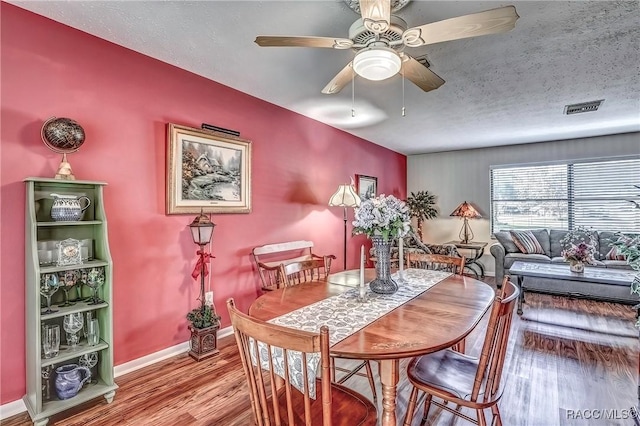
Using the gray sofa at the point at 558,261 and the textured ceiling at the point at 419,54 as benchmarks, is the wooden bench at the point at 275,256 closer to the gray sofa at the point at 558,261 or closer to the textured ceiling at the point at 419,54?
the textured ceiling at the point at 419,54

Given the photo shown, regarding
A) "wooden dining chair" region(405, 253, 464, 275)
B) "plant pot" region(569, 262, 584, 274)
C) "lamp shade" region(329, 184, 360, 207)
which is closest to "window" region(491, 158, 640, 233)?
"plant pot" region(569, 262, 584, 274)

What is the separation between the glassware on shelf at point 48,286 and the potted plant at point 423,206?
5.77 m

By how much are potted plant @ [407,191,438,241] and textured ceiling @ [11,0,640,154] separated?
2481mm

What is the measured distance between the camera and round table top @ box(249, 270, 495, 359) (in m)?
1.19

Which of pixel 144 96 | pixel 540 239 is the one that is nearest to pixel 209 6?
pixel 144 96

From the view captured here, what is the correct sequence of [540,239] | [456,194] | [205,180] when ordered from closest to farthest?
[205,180] → [540,239] → [456,194]

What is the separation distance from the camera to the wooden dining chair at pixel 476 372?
129cm

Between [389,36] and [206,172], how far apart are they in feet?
6.32

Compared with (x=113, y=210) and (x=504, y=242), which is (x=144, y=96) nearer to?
(x=113, y=210)

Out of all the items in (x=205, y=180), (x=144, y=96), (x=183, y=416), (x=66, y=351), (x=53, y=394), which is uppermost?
(x=144, y=96)

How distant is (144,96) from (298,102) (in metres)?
1.57

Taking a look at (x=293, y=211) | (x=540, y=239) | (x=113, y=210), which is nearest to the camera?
(x=113, y=210)

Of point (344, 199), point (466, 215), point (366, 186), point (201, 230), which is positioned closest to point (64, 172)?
point (201, 230)

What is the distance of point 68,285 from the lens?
195 cm
